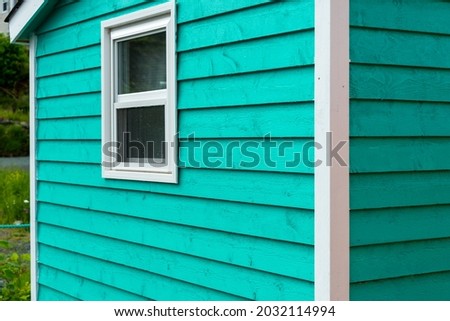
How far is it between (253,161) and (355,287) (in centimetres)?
88

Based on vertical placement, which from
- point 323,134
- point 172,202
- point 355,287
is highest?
point 323,134

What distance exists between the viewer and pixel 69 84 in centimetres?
604

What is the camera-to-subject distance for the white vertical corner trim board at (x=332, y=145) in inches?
143

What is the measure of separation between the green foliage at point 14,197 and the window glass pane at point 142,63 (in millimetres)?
7270

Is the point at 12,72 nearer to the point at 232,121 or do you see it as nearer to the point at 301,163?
the point at 232,121

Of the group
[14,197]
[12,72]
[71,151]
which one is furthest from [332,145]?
[12,72]

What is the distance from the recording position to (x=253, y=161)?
164 inches

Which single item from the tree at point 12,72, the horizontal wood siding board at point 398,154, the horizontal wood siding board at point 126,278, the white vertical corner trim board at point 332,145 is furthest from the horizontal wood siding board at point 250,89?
the tree at point 12,72

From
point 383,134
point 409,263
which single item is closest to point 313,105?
point 383,134

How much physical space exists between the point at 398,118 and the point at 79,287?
3.10m

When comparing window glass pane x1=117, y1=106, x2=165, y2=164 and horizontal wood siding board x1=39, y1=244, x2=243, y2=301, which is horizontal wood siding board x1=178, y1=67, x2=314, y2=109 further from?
horizontal wood siding board x1=39, y1=244, x2=243, y2=301

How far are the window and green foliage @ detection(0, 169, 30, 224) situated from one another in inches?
282

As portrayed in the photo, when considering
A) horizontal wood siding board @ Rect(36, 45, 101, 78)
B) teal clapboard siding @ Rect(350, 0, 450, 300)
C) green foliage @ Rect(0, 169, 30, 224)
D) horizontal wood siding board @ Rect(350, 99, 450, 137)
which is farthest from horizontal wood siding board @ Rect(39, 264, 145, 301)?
green foliage @ Rect(0, 169, 30, 224)

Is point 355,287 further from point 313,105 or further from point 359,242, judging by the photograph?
point 313,105
